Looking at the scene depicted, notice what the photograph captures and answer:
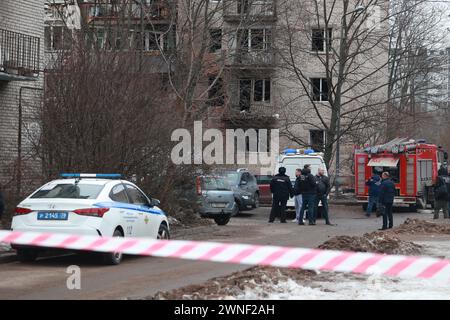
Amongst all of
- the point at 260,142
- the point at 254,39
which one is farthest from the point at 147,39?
the point at 260,142

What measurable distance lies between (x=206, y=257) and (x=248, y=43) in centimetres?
2645

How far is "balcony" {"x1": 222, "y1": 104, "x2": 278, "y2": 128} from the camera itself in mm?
39531

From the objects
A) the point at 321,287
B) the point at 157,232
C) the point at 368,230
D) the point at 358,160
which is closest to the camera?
the point at 321,287

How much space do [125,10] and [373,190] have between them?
36.2 feet

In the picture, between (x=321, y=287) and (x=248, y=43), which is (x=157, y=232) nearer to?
(x=321, y=287)

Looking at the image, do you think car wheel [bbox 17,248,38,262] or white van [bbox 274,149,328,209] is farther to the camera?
white van [bbox 274,149,328,209]

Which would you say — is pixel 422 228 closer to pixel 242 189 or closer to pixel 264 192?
pixel 242 189

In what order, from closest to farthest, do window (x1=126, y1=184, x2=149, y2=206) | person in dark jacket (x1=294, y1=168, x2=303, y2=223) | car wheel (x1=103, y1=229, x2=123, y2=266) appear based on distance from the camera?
car wheel (x1=103, y1=229, x2=123, y2=266)
window (x1=126, y1=184, x2=149, y2=206)
person in dark jacket (x1=294, y1=168, x2=303, y2=223)

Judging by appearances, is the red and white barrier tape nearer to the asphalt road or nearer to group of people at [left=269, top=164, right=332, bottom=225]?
the asphalt road

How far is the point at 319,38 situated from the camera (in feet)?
126

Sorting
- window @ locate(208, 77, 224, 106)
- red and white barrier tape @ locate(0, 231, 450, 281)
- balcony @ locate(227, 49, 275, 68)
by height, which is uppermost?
balcony @ locate(227, 49, 275, 68)

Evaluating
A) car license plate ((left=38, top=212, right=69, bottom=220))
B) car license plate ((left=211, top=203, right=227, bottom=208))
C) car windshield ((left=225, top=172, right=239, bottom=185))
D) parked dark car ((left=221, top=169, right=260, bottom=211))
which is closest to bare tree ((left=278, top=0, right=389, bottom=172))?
parked dark car ((left=221, top=169, right=260, bottom=211))
